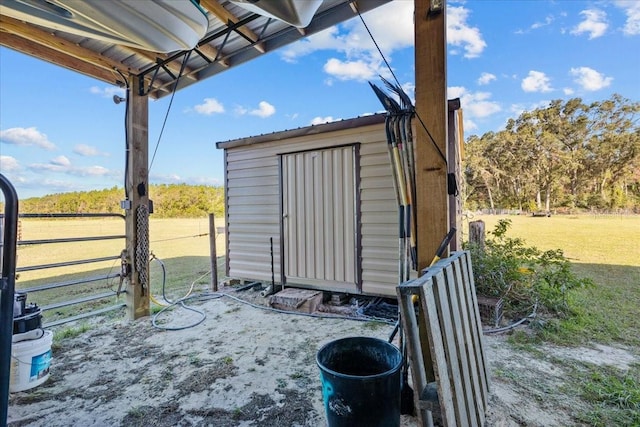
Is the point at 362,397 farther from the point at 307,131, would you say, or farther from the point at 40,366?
the point at 307,131

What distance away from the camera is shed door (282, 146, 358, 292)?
3.75 m

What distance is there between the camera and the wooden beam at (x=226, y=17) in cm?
220

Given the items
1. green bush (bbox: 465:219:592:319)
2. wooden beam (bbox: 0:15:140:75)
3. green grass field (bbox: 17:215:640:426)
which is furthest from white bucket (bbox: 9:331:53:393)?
green bush (bbox: 465:219:592:319)

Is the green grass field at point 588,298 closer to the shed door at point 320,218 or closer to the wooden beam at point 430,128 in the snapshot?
the wooden beam at point 430,128

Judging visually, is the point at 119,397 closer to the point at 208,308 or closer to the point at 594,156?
the point at 208,308

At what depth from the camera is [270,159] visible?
14.3ft

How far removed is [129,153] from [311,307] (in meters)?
2.63

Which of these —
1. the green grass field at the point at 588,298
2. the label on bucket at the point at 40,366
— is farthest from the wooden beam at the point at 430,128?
the label on bucket at the point at 40,366

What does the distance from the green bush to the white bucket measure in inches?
157

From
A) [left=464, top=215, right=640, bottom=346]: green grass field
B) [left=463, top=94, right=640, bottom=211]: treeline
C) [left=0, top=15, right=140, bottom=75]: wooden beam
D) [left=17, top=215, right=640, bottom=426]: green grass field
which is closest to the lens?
[left=17, top=215, right=640, bottom=426]: green grass field

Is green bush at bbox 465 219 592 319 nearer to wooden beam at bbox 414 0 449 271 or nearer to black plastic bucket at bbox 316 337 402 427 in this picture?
wooden beam at bbox 414 0 449 271

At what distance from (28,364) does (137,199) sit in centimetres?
168

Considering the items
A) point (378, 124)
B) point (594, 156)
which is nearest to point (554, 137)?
point (594, 156)

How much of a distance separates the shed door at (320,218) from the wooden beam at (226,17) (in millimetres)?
1544
